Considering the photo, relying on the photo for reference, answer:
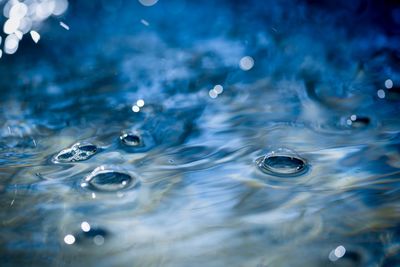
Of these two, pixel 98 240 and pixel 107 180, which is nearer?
pixel 98 240

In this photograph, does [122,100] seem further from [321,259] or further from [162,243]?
[321,259]

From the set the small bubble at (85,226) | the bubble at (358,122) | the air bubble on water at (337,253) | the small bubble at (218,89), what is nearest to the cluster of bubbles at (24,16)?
the small bubble at (218,89)

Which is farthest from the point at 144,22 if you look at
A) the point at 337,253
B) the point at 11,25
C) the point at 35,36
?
the point at 337,253

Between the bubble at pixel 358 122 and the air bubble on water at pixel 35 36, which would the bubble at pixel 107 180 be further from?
the air bubble on water at pixel 35 36

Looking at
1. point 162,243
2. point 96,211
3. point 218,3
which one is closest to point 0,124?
point 96,211

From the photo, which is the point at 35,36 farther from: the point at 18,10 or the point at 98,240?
the point at 98,240
